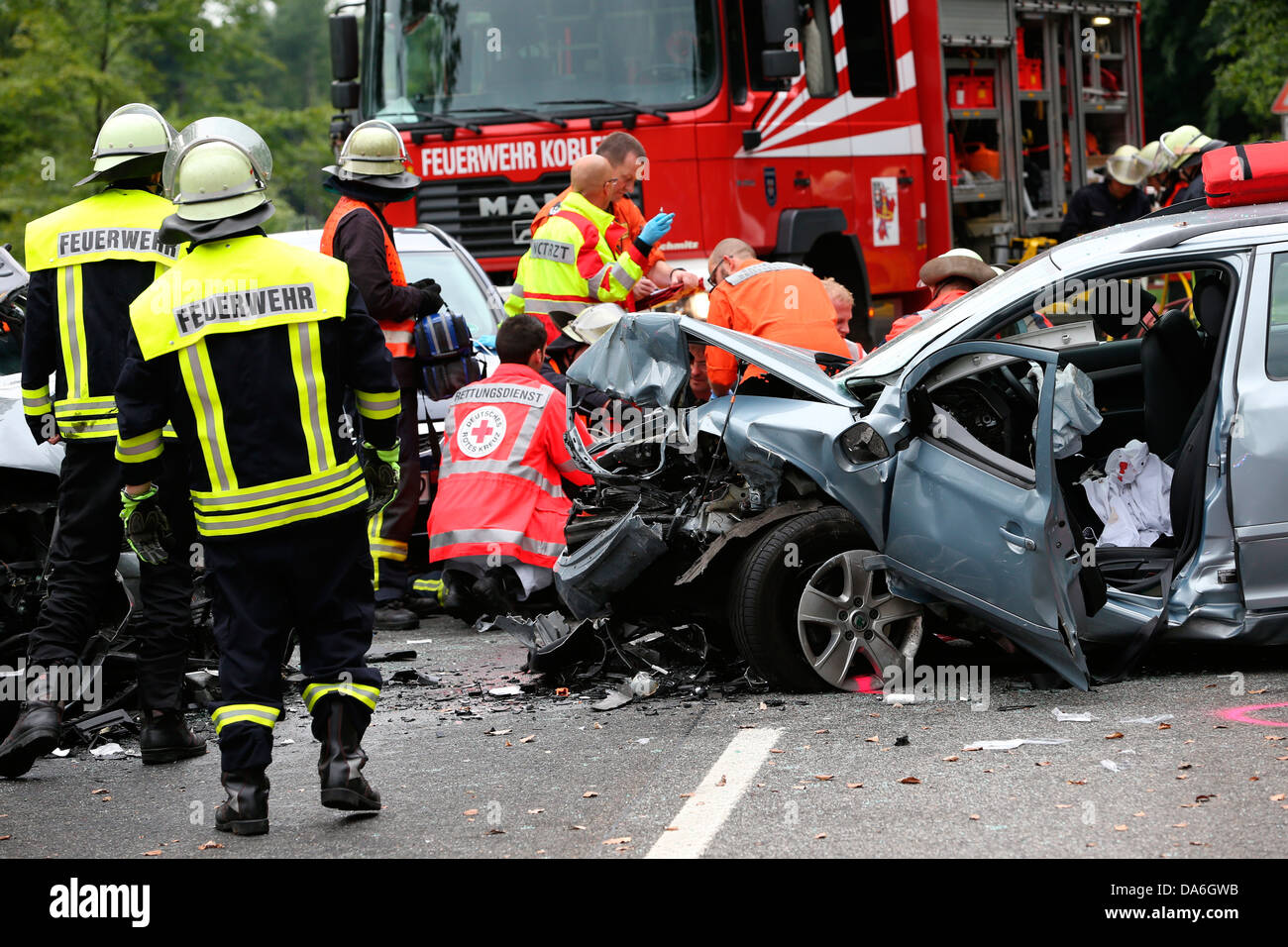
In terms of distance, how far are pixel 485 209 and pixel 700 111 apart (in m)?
1.72

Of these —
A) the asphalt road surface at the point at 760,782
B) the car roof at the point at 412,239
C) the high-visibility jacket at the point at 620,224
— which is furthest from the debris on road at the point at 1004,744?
the car roof at the point at 412,239

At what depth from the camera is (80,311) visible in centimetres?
601

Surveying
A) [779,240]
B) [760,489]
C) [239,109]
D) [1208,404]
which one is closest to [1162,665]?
[1208,404]

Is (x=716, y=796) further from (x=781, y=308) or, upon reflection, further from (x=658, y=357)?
(x=781, y=308)

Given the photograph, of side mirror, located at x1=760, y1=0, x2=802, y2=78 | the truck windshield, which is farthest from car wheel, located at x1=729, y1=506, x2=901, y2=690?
the truck windshield

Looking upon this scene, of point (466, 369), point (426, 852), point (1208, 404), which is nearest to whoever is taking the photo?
point (426, 852)

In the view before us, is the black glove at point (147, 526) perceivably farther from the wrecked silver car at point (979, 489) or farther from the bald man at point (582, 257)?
the bald man at point (582, 257)

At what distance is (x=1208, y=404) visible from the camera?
6.04 meters

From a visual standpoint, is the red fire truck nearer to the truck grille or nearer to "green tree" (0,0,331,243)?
the truck grille

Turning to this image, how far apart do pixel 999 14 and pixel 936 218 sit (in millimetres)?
2128

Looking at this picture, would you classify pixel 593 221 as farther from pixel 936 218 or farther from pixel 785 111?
pixel 936 218

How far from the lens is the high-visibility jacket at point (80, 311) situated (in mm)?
5996

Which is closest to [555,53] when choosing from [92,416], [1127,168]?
[1127,168]

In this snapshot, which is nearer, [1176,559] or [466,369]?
[1176,559]
